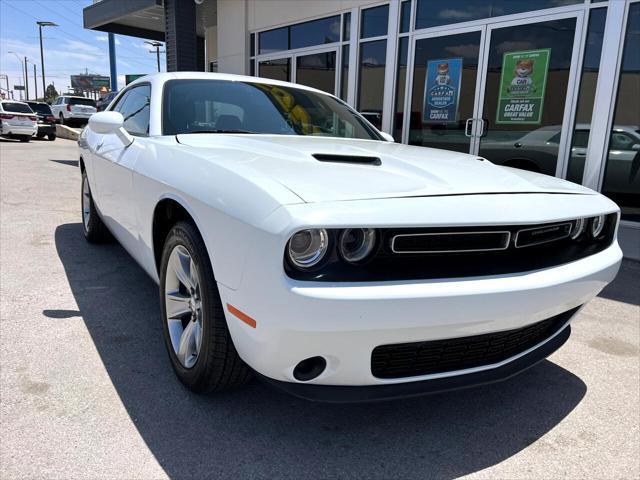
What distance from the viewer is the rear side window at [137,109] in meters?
3.06

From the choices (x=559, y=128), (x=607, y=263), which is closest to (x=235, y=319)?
(x=607, y=263)

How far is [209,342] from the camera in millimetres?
1924

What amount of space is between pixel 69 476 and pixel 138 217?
4.42 ft

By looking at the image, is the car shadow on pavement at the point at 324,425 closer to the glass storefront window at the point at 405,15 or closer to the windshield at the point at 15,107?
the glass storefront window at the point at 405,15

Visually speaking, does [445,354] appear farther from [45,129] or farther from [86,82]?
[86,82]

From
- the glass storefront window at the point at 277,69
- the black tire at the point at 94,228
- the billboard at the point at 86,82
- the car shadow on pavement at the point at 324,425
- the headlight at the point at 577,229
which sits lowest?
the car shadow on pavement at the point at 324,425

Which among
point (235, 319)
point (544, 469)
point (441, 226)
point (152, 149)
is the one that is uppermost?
point (152, 149)

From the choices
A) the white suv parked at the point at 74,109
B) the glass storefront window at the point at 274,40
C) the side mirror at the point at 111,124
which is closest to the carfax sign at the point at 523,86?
the glass storefront window at the point at 274,40

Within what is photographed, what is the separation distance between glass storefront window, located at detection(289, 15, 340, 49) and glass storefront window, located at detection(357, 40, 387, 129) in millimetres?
843

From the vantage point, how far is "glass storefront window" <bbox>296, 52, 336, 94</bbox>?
987 cm

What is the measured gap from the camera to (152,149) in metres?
2.59

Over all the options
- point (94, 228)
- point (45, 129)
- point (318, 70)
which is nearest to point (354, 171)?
point (94, 228)

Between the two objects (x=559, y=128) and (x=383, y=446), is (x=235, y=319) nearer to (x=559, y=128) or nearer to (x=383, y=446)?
(x=383, y=446)

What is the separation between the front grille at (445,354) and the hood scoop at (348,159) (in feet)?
2.69
